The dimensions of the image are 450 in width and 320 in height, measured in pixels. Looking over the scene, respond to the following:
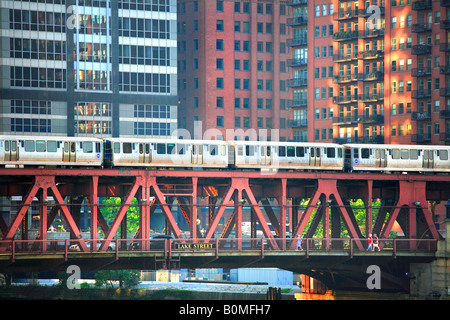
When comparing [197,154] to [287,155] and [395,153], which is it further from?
[395,153]

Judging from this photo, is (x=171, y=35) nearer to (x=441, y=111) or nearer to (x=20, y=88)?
(x=20, y=88)

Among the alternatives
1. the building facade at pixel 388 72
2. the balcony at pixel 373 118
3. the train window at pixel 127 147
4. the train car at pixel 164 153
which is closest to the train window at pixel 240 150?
the train car at pixel 164 153

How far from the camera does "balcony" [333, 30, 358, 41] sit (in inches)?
7436

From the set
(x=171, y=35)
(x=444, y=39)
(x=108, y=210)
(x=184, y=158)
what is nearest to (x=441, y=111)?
(x=444, y=39)

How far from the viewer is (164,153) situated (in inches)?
3649

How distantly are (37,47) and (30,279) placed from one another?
144ft

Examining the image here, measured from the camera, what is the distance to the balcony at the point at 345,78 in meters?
190

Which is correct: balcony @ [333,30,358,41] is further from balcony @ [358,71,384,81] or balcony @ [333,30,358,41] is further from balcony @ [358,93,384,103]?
balcony @ [358,93,384,103]

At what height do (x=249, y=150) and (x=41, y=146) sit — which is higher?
(x=41, y=146)

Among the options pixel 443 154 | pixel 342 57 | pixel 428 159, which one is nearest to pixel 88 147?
pixel 428 159

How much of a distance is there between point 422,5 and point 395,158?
3149 inches

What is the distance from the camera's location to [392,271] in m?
95.8

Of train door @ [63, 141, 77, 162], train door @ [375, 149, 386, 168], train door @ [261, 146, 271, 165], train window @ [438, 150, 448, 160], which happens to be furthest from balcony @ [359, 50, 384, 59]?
train door @ [63, 141, 77, 162]

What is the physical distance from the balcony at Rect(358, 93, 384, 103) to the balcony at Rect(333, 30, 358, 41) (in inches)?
Result: 432
